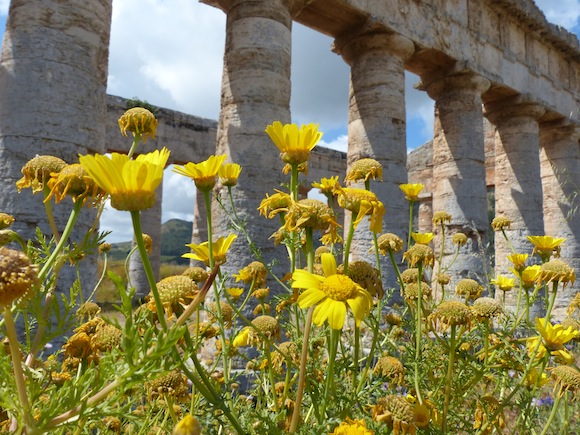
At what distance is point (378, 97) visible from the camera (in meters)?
8.35

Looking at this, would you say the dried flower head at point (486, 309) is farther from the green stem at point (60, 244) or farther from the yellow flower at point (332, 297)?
the green stem at point (60, 244)

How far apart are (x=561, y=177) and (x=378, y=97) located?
6.68 meters

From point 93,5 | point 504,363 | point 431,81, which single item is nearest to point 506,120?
point 431,81

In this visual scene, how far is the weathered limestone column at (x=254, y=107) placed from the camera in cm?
649

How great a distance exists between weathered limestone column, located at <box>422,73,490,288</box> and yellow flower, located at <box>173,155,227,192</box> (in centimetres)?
880

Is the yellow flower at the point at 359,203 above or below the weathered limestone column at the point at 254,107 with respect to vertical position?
below

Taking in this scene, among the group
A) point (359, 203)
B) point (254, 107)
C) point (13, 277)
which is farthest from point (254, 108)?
point (13, 277)

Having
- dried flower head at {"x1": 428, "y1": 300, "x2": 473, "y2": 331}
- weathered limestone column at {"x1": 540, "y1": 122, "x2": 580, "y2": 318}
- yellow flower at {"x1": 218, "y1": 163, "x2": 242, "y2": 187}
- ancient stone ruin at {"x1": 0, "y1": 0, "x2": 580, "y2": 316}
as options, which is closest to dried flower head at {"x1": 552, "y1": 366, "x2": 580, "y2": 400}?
dried flower head at {"x1": 428, "y1": 300, "x2": 473, "y2": 331}

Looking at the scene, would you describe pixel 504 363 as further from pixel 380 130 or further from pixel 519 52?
pixel 519 52

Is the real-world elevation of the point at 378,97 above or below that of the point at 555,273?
above

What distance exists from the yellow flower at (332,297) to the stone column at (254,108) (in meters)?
5.25

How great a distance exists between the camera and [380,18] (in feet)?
27.2

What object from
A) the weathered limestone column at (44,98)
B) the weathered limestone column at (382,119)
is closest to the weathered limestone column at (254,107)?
the weathered limestone column at (382,119)

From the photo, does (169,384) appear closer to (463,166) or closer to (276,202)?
(276,202)
